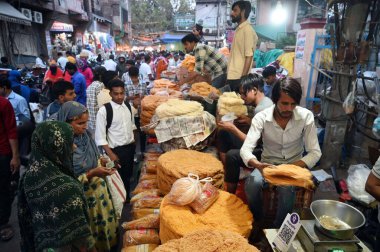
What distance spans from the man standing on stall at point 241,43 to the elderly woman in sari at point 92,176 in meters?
2.81

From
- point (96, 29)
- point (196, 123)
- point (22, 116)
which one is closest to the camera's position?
point (196, 123)

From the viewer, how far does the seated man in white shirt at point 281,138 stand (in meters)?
2.37

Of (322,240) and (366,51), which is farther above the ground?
(366,51)

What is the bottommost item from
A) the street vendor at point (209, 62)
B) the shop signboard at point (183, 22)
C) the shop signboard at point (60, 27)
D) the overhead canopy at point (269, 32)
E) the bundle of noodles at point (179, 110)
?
the bundle of noodles at point (179, 110)

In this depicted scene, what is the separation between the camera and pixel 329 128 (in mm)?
4980

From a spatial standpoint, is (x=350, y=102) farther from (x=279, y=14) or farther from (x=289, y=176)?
(x=279, y=14)

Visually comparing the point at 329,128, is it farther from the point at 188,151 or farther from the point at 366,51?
the point at 188,151

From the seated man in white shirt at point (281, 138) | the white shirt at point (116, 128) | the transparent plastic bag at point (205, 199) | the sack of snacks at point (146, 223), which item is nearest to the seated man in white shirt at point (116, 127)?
the white shirt at point (116, 128)

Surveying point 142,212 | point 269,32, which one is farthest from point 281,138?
point 269,32

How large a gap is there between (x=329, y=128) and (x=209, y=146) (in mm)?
2575

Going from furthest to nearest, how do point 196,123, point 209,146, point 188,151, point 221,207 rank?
point 209,146
point 196,123
point 188,151
point 221,207

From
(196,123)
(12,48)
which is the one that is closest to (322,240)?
(196,123)

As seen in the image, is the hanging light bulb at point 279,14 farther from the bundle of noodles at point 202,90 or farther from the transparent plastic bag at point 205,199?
the transparent plastic bag at point 205,199

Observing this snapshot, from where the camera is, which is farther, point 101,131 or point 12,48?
point 12,48
